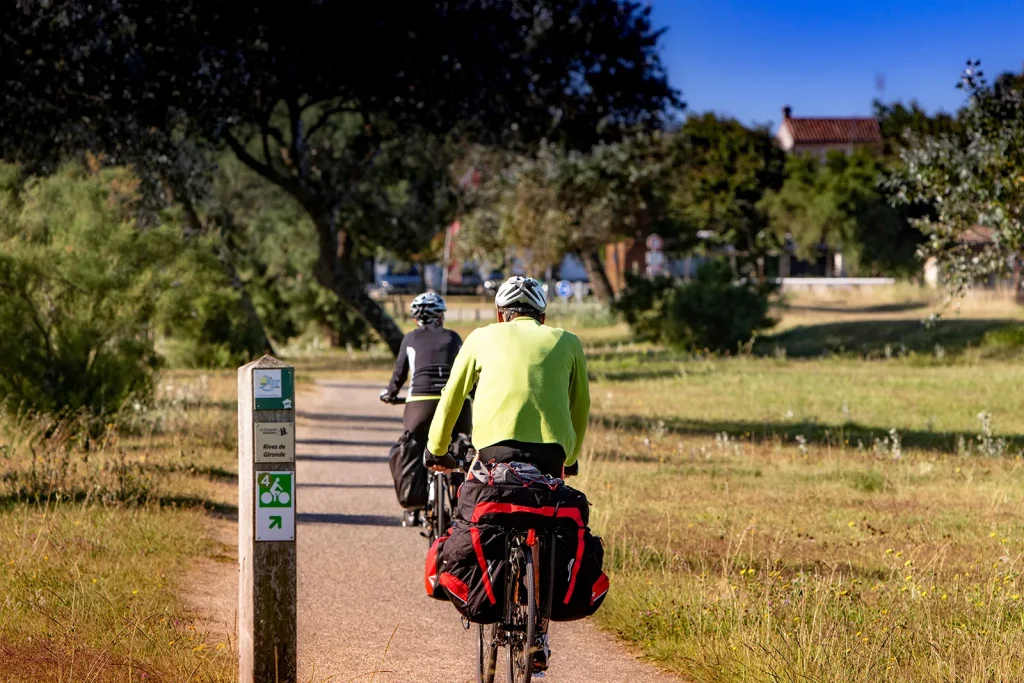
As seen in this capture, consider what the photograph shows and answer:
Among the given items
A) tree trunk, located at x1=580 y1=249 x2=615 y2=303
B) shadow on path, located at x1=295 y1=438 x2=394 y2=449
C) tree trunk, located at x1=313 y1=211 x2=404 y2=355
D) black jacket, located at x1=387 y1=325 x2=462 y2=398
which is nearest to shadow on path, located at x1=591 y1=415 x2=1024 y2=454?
shadow on path, located at x1=295 y1=438 x2=394 y2=449

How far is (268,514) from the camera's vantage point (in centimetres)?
572

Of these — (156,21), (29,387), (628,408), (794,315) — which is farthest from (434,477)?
(794,315)

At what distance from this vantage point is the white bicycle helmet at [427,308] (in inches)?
397

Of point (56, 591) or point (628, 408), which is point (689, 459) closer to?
point (628, 408)

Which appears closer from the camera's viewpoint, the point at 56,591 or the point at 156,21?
the point at 56,591

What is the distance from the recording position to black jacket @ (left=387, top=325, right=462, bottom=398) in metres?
9.80

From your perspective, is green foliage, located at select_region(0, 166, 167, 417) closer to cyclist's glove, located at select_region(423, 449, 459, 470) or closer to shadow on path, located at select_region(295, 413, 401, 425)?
shadow on path, located at select_region(295, 413, 401, 425)

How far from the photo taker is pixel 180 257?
1919 cm

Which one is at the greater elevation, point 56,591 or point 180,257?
point 180,257

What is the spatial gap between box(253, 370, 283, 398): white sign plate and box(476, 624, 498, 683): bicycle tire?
4.53 ft

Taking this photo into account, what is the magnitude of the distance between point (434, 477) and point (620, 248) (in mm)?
66796

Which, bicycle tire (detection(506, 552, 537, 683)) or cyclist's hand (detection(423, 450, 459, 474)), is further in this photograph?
cyclist's hand (detection(423, 450, 459, 474))

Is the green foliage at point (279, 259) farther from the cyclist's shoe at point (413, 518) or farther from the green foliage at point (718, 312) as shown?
the cyclist's shoe at point (413, 518)

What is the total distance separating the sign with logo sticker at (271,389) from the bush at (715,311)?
28.9 metres
